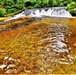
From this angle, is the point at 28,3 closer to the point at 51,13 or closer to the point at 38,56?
the point at 51,13

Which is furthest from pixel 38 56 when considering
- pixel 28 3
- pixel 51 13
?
pixel 28 3

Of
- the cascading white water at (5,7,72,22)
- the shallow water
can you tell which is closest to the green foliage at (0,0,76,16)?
the cascading white water at (5,7,72,22)

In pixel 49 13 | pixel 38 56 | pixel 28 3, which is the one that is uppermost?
pixel 38 56

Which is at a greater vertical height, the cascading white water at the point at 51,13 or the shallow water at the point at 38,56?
the shallow water at the point at 38,56

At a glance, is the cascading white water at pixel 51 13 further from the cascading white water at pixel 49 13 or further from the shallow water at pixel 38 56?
the shallow water at pixel 38 56

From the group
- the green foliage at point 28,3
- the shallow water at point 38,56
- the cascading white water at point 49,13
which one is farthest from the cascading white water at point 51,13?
the shallow water at point 38,56

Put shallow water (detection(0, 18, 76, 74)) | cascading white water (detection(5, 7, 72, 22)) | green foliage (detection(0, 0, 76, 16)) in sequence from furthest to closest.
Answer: green foliage (detection(0, 0, 76, 16)), cascading white water (detection(5, 7, 72, 22)), shallow water (detection(0, 18, 76, 74))

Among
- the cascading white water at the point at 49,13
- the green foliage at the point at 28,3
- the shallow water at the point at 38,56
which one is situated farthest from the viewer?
the green foliage at the point at 28,3

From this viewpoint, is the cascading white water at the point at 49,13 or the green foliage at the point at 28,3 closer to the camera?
the cascading white water at the point at 49,13

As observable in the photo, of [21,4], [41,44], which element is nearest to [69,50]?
[41,44]

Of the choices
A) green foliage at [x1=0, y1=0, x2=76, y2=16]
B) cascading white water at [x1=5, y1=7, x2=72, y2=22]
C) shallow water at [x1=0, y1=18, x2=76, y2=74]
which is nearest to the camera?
shallow water at [x1=0, y1=18, x2=76, y2=74]

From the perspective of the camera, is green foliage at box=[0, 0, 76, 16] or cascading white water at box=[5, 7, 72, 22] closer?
cascading white water at box=[5, 7, 72, 22]

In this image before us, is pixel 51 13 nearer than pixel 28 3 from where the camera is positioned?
Yes

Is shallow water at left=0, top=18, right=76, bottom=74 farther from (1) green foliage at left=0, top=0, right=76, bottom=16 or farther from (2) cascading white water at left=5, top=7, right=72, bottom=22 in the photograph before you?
(1) green foliage at left=0, top=0, right=76, bottom=16
